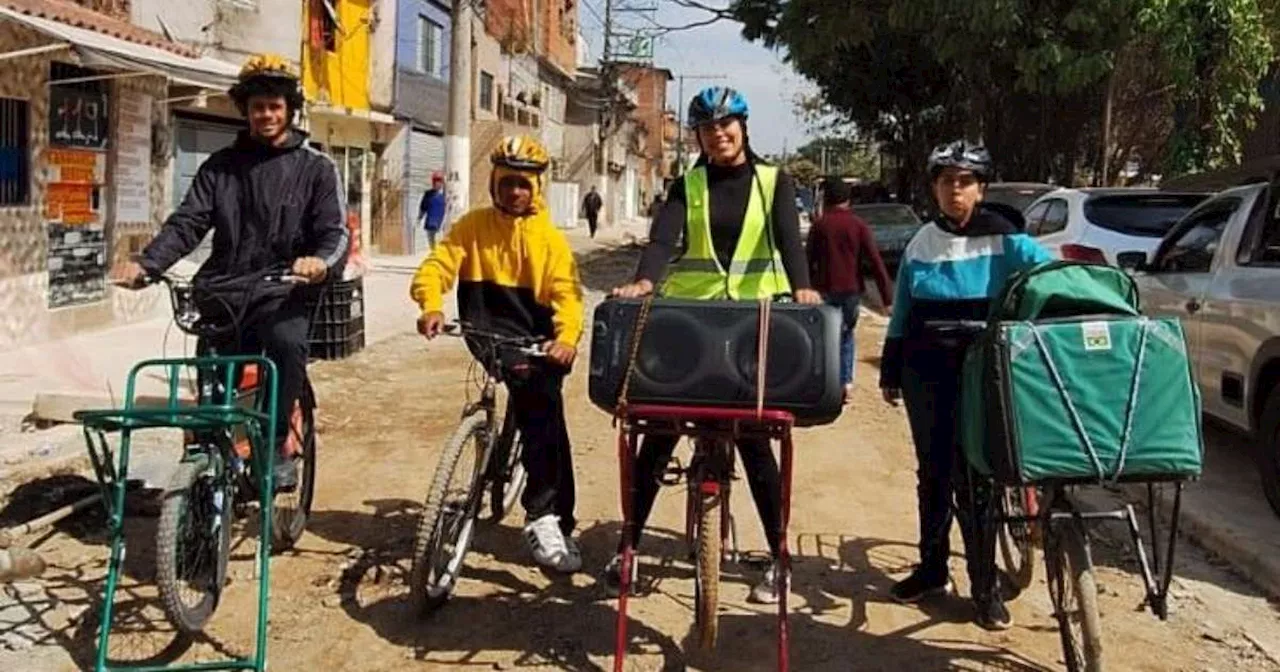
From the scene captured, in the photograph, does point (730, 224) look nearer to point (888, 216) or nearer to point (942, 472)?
point (942, 472)

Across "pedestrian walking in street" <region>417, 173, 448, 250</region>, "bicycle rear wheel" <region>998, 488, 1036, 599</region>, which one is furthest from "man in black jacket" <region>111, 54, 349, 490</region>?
"pedestrian walking in street" <region>417, 173, 448, 250</region>

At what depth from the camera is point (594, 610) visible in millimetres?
4684

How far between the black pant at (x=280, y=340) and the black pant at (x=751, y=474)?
1394 mm

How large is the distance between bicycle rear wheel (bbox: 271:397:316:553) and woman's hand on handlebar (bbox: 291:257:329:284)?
77 centimetres

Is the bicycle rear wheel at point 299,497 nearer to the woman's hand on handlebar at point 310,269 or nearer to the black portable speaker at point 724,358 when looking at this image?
the woman's hand on handlebar at point 310,269

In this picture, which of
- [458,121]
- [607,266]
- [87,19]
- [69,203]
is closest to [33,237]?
[69,203]

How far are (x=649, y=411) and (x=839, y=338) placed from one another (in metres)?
0.64

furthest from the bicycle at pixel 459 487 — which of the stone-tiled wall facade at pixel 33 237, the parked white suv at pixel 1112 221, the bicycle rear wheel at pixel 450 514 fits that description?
Result: the parked white suv at pixel 1112 221

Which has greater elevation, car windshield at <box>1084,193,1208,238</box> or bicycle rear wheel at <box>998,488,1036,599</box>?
car windshield at <box>1084,193,1208,238</box>

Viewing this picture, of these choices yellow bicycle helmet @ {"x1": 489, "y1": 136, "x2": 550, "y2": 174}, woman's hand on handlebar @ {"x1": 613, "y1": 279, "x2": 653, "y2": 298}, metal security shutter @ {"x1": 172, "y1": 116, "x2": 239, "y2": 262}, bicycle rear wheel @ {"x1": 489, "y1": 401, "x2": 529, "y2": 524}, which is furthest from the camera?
metal security shutter @ {"x1": 172, "y1": 116, "x2": 239, "y2": 262}

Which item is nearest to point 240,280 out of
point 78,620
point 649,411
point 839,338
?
point 78,620

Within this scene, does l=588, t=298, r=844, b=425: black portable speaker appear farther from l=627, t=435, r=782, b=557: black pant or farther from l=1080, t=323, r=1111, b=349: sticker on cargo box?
l=1080, t=323, r=1111, b=349: sticker on cargo box

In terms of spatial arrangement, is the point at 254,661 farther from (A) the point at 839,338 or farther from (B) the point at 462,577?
(A) the point at 839,338

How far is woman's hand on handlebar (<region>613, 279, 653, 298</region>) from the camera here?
411 cm
